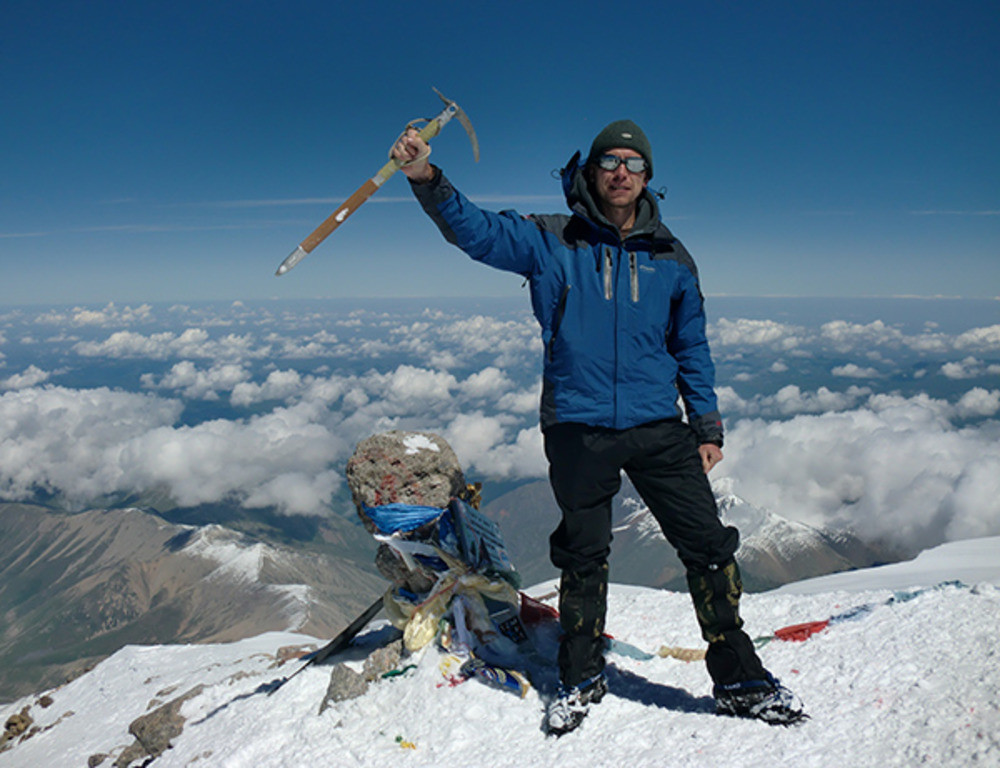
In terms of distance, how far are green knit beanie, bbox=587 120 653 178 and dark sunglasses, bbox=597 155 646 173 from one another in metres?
0.09

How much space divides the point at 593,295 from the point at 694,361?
986 millimetres

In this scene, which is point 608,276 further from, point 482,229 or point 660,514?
point 660,514

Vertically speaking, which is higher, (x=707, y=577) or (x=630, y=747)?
(x=707, y=577)

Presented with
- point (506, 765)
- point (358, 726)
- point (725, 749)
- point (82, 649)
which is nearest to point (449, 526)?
point (358, 726)

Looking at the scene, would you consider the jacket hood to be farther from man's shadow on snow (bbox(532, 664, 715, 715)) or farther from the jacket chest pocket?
man's shadow on snow (bbox(532, 664, 715, 715))

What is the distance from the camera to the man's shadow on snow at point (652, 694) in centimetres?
371

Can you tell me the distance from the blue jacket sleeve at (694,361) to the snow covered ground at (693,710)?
6.22ft

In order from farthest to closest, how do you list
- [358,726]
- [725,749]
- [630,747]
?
[358,726] < [630,747] < [725,749]

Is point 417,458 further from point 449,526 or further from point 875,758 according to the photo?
point 875,758

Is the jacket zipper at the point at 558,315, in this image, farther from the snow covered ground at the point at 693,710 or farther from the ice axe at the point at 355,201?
the snow covered ground at the point at 693,710

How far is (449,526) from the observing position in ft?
18.2

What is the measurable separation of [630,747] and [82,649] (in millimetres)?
271178

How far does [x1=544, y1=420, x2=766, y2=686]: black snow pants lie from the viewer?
3.48 metres

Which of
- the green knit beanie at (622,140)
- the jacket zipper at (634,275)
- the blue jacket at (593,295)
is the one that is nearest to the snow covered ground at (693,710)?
the blue jacket at (593,295)
